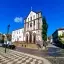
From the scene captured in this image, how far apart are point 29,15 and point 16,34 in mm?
24774

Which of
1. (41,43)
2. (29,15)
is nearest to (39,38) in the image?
(41,43)

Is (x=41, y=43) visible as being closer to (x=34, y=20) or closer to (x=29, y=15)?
(x=34, y=20)

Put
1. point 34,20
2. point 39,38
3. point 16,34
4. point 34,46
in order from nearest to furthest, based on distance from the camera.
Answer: point 34,46 < point 39,38 < point 34,20 < point 16,34

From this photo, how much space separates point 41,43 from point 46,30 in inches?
213

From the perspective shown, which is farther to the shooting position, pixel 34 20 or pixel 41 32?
pixel 34 20

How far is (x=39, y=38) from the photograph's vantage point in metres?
65.4

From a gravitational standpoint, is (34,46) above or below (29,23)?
below

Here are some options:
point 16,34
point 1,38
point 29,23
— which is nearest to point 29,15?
point 29,23

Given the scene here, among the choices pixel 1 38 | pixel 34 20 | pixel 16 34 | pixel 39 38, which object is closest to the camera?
pixel 39 38

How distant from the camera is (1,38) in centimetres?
11731

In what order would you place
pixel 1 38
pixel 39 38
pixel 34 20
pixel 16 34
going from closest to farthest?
pixel 39 38
pixel 34 20
pixel 16 34
pixel 1 38

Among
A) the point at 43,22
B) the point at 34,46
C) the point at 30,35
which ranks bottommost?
the point at 34,46

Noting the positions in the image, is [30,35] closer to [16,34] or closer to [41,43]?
[41,43]

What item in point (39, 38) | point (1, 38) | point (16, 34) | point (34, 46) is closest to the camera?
point (34, 46)
